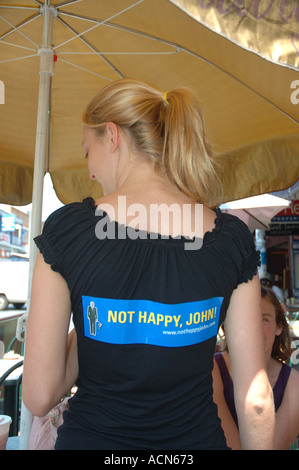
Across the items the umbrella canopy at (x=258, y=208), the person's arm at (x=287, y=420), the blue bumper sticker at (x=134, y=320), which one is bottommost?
the person's arm at (x=287, y=420)

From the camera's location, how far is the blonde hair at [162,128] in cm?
118

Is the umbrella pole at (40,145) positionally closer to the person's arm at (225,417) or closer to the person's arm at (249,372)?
the person's arm at (225,417)

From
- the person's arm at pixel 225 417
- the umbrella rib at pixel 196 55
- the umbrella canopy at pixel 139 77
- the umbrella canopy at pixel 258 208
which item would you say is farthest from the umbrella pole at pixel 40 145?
the umbrella canopy at pixel 258 208

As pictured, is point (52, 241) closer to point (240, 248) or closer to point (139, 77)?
point (240, 248)

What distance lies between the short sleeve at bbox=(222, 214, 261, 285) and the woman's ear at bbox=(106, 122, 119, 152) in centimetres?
36

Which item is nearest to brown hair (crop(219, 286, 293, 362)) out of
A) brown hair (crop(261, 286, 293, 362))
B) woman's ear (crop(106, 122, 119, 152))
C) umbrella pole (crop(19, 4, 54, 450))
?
brown hair (crop(261, 286, 293, 362))

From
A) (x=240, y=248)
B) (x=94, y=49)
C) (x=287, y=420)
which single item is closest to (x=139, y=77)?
(x=94, y=49)

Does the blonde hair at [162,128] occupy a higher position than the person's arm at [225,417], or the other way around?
the blonde hair at [162,128]

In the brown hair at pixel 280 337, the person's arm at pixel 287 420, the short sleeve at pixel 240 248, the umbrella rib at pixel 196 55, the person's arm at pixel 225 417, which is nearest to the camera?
the short sleeve at pixel 240 248

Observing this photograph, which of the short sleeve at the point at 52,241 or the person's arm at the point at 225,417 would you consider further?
the person's arm at the point at 225,417

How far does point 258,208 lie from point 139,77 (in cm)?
409

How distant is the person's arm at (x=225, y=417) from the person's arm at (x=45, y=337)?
0.98m

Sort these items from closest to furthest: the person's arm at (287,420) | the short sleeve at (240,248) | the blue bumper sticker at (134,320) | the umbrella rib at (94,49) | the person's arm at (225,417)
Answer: the blue bumper sticker at (134,320) < the short sleeve at (240,248) < the person's arm at (225,417) < the person's arm at (287,420) < the umbrella rib at (94,49)

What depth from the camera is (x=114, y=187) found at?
4.06 ft
